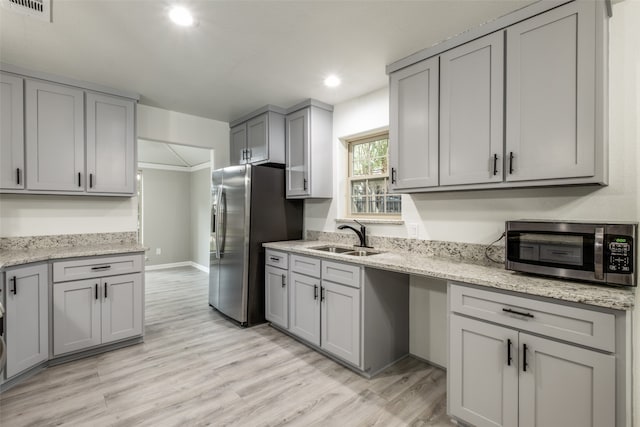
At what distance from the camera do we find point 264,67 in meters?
2.65

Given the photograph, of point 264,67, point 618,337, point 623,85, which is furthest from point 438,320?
point 264,67

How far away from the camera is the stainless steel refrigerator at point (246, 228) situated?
3342 millimetres

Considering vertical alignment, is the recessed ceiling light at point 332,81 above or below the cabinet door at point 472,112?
above

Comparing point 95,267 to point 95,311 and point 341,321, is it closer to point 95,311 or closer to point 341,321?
point 95,311

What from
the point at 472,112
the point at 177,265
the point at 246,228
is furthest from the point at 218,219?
the point at 177,265

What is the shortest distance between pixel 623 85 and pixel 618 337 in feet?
4.48

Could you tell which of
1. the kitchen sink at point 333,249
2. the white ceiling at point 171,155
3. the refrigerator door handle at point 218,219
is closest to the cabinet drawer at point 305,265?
the kitchen sink at point 333,249

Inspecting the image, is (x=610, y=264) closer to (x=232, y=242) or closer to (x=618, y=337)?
(x=618, y=337)

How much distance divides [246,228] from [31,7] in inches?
87.6

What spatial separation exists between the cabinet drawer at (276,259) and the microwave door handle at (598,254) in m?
2.30

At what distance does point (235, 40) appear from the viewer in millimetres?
2223

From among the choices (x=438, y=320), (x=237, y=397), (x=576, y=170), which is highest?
(x=576, y=170)

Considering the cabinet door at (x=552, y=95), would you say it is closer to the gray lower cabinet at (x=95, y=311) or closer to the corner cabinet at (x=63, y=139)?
the gray lower cabinet at (x=95, y=311)

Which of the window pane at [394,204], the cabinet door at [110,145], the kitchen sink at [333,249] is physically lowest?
the kitchen sink at [333,249]
